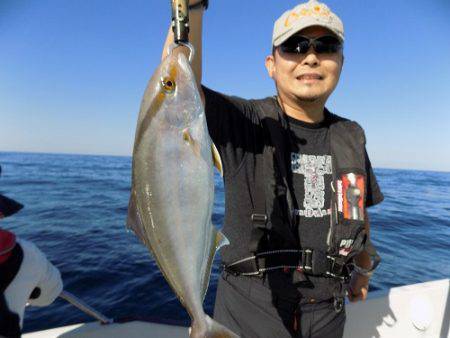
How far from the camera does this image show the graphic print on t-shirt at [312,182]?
8.18 feet

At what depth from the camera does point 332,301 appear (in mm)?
2520

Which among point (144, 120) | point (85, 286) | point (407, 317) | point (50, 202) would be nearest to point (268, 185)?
point (144, 120)

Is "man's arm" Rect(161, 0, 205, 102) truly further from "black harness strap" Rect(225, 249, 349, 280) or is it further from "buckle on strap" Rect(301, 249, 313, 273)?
"buckle on strap" Rect(301, 249, 313, 273)

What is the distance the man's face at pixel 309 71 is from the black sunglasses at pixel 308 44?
0.02 meters

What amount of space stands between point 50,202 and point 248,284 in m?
15.6

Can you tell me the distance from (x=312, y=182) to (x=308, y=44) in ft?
3.48

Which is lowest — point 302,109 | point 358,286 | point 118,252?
point 118,252

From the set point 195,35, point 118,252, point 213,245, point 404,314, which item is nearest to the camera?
point 213,245

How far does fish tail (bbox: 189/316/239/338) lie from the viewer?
158 cm

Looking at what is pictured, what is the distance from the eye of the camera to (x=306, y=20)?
7.68 ft

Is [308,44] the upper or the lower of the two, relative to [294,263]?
upper

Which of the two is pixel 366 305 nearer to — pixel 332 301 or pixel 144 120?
pixel 332 301

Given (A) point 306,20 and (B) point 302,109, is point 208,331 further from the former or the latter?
(A) point 306,20

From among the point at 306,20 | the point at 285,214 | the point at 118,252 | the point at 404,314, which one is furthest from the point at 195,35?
the point at 118,252
